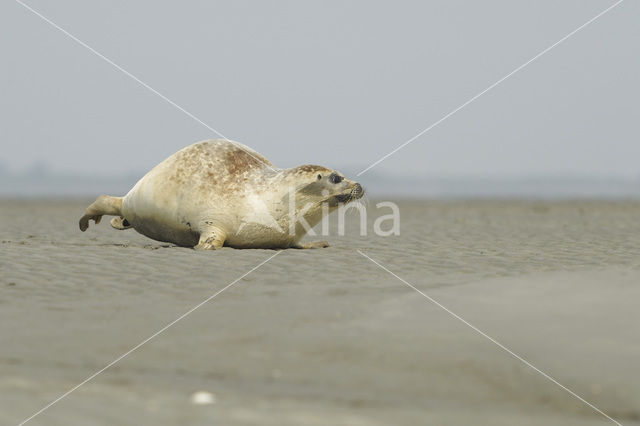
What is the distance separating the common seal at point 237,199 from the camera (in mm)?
8070

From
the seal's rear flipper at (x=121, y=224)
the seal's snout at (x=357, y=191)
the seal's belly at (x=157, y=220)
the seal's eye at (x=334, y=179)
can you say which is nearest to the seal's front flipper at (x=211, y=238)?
the seal's belly at (x=157, y=220)

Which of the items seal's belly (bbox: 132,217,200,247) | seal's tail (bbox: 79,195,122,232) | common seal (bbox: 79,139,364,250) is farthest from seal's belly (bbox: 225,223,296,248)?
seal's tail (bbox: 79,195,122,232)

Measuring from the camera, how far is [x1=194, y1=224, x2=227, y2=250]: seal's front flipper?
25.5 feet

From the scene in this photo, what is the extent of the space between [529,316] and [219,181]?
4.82 meters

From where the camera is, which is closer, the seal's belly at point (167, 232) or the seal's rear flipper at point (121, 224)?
the seal's belly at point (167, 232)

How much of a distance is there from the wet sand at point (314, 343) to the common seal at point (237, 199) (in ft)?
4.41

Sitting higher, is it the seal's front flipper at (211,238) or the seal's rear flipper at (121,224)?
the seal's rear flipper at (121,224)

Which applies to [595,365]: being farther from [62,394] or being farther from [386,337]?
[62,394]

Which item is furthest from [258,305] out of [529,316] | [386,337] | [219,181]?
[219,181]

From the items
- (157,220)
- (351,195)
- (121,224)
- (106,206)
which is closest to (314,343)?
(351,195)

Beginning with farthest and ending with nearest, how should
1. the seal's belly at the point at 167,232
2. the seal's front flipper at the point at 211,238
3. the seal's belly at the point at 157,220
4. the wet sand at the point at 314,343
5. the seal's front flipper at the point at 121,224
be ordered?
1. the seal's front flipper at the point at 121,224
2. the seal's belly at the point at 167,232
3. the seal's belly at the point at 157,220
4. the seal's front flipper at the point at 211,238
5. the wet sand at the point at 314,343

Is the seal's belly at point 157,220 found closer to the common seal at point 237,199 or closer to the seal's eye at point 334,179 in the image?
the common seal at point 237,199

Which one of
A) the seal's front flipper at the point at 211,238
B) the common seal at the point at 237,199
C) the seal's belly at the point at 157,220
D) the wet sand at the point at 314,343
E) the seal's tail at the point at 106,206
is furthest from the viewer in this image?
the seal's tail at the point at 106,206

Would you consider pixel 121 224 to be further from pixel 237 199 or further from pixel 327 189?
pixel 327 189
